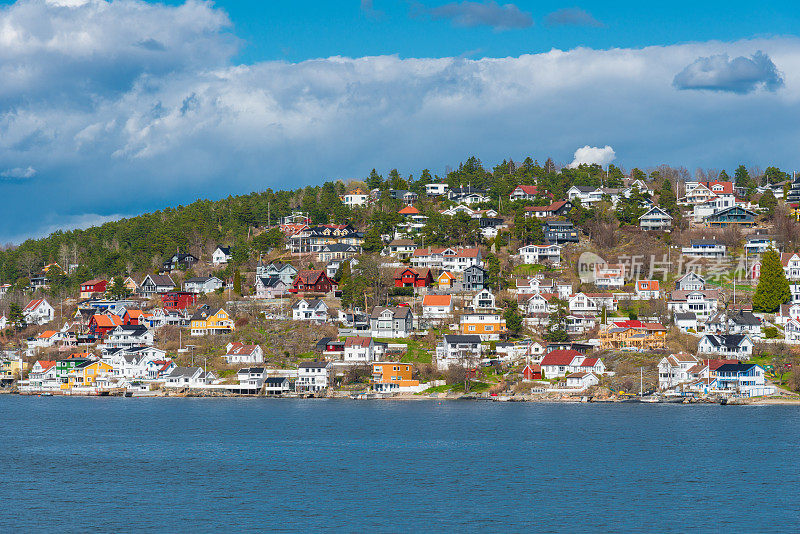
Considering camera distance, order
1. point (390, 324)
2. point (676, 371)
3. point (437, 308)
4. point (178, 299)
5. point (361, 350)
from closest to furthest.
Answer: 1. point (676, 371)
2. point (361, 350)
3. point (390, 324)
4. point (437, 308)
5. point (178, 299)

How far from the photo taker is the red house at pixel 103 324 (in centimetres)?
9300

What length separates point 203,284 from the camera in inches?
4018

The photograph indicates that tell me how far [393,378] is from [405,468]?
26.9 metres

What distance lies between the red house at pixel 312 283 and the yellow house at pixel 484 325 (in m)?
19.0

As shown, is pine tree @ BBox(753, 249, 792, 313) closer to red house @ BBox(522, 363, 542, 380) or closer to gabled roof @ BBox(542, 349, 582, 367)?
gabled roof @ BBox(542, 349, 582, 367)

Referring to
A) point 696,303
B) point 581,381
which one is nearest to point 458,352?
A: point 581,381

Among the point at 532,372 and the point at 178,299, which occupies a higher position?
the point at 178,299

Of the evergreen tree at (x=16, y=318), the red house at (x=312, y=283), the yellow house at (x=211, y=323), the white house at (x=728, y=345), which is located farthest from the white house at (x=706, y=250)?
the evergreen tree at (x=16, y=318)

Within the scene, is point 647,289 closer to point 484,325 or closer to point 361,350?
→ point 484,325

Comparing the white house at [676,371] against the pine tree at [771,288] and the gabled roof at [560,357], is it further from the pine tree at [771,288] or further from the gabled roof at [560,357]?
the pine tree at [771,288]

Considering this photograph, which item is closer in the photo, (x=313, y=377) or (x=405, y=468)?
(x=405, y=468)

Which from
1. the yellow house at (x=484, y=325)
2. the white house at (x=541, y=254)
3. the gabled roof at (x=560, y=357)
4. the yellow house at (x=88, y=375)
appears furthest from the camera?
the white house at (x=541, y=254)

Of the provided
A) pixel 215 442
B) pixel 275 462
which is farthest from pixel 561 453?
pixel 215 442

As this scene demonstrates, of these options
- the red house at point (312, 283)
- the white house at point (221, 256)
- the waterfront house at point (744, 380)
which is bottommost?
the waterfront house at point (744, 380)
